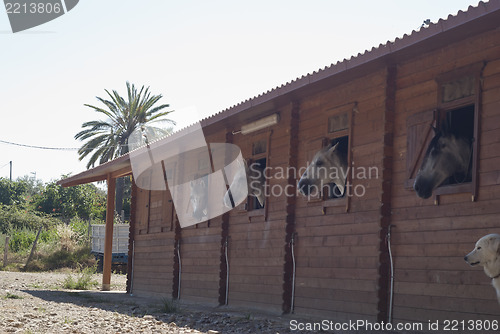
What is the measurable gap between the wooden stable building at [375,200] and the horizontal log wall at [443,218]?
1cm

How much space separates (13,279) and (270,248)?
12895 millimetres

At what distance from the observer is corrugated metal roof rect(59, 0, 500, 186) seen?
6.93m

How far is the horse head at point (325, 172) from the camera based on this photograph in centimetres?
995

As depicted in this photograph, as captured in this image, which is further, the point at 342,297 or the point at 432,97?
the point at 342,297

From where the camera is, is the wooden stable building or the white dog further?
the wooden stable building

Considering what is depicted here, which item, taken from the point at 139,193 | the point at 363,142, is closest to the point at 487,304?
Result: the point at 363,142

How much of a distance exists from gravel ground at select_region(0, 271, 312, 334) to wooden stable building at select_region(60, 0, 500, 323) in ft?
3.02

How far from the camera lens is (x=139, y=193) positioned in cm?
1892

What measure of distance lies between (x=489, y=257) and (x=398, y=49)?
275 cm

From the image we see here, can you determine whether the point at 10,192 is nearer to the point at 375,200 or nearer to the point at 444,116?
the point at 375,200

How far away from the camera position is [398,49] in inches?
309

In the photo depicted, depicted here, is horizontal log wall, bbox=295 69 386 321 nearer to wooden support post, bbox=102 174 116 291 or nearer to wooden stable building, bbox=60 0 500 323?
wooden stable building, bbox=60 0 500 323

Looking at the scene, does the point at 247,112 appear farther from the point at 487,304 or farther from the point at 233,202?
→ the point at 487,304

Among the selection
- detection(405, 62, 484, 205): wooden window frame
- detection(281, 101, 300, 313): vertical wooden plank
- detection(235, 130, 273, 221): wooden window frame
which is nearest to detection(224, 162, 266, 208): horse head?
detection(235, 130, 273, 221): wooden window frame
